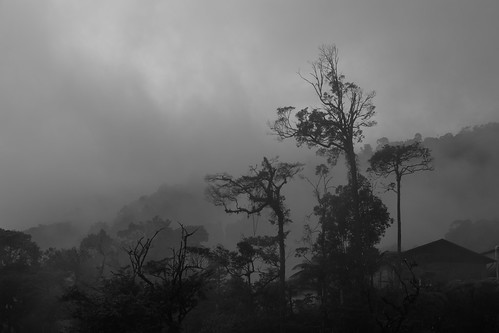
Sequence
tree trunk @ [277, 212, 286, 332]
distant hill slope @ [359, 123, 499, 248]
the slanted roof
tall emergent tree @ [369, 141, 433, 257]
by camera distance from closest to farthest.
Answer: tree trunk @ [277, 212, 286, 332], tall emergent tree @ [369, 141, 433, 257], the slanted roof, distant hill slope @ [359, 123, 499, 248]

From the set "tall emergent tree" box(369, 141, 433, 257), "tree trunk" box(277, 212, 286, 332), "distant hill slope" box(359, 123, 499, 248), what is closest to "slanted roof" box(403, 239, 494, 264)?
"tall emergent tree" box(369, 141, 433, 257)

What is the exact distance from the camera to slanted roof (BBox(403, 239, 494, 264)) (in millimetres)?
40156

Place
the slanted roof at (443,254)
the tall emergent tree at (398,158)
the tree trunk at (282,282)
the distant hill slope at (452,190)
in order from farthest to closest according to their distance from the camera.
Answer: the distant hill slope at (452,190) < the slanted roof at (443,254) < the tall emergent tree at (398,158) < the tree trunk at (282,282)

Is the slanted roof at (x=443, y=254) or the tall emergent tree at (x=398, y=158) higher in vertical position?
the tall emergent tree at (x=398, y=158)

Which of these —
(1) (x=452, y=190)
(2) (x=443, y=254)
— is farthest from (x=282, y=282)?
(1) (x=452, y=190)

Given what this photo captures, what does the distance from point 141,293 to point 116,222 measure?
11178cm

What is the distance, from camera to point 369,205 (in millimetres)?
32906

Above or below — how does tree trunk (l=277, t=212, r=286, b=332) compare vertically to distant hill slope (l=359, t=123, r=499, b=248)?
below

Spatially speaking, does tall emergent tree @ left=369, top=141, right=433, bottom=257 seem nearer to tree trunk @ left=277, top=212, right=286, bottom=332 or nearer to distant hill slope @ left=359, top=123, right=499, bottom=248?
tree trunk @ left=277, top=212, right=286, bottom=332

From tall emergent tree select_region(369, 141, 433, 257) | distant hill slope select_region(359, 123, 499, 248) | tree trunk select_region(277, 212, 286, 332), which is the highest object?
distant hill slope select_region(359, 123, 499, 248)

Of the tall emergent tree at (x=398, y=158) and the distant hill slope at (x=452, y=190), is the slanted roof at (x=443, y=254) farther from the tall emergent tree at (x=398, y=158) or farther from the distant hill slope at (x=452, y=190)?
the distant hill slope at (x=452, y=190)

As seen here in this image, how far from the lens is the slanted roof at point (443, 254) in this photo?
40156 millimetres

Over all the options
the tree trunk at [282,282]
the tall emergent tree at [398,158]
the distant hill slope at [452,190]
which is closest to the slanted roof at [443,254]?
the tall emergent tree at [398,158]

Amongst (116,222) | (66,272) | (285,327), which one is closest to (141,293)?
(285,327)
